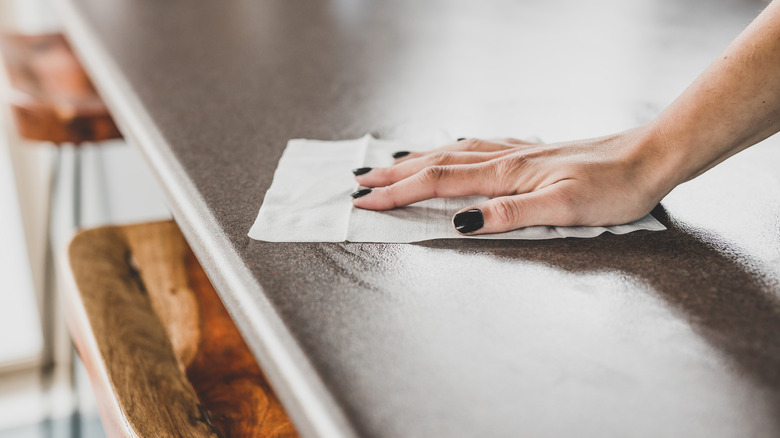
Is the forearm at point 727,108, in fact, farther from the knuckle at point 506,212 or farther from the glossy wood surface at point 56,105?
the glossy wood surface at point 56,105

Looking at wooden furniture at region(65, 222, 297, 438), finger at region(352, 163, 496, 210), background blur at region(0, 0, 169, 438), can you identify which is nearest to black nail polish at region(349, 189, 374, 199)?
finger at region(352, 163, 496, 210)

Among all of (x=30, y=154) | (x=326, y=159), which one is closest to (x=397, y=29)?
(x=326, y=159)

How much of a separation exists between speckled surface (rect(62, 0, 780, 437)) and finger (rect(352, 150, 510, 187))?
122mm

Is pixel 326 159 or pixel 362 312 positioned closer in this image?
pixel 362 312

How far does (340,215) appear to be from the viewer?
72 centimetres

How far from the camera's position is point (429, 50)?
1.32m

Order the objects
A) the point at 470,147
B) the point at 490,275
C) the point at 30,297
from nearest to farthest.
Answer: the point at 490,275
the point at 470,147
the point at 30,297

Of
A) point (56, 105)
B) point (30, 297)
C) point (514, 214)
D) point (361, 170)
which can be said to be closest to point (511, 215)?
point (514, 214)

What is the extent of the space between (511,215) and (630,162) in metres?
0.15

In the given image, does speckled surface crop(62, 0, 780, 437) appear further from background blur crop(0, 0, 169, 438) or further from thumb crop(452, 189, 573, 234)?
background blur crop(0, 0, 169, 438)

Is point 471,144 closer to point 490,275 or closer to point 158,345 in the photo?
point 490,275

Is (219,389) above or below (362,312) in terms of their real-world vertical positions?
below

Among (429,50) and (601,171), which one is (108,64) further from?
(601,171)

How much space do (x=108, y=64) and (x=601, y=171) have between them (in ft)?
3.03
